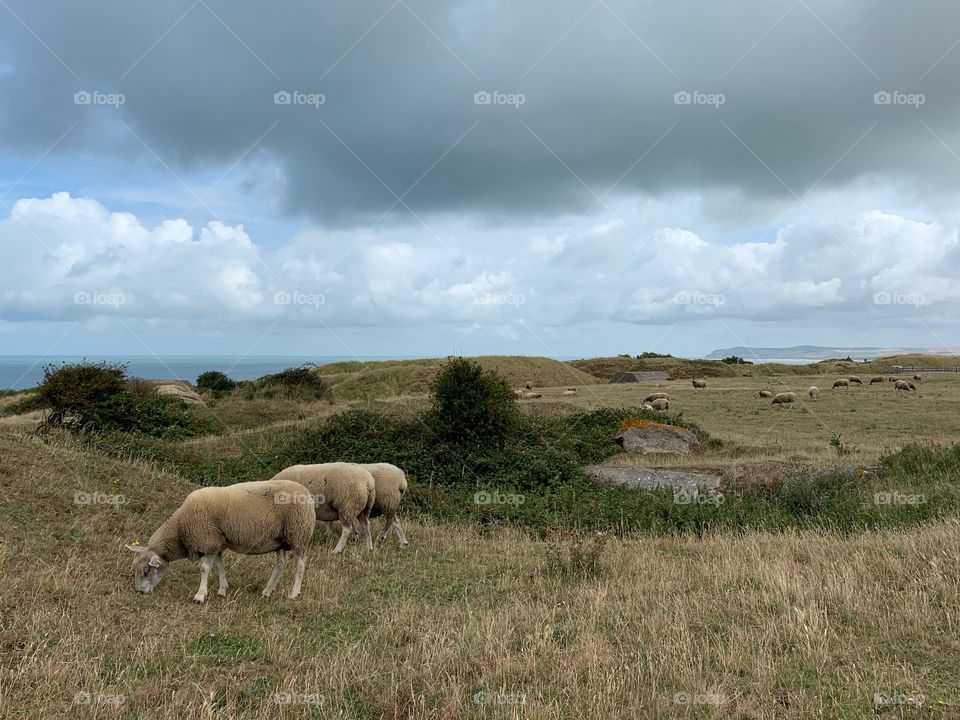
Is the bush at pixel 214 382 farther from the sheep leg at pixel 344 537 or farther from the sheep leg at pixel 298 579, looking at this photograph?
the sheep leg at pixel 298 579

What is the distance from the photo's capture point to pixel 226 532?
9.02 meters

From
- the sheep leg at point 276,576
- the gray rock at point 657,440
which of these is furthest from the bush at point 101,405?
the sheep leg at point 276,576

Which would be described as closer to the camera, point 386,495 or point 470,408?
point 386,495

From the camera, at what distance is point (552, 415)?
29781mm

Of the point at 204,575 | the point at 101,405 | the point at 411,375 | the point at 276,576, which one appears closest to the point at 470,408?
the point at 276,576

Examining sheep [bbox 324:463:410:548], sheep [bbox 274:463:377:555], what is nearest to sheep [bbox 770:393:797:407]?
sheep [bbox 324:463:410:548]

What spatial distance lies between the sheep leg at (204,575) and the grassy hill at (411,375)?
44289 millimetres

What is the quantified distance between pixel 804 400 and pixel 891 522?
28.2 meters

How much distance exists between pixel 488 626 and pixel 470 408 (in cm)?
1556

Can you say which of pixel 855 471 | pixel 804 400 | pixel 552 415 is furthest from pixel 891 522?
pixel 804 400

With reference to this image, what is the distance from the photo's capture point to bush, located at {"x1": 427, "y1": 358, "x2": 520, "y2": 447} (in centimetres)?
2247

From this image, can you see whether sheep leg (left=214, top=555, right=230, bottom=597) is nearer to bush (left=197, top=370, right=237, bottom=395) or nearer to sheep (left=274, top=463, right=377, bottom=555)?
sheep (left=274, top=463, right=377, bottom=555)

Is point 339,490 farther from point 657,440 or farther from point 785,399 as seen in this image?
point 785,399

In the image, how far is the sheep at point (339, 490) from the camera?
1168cm
